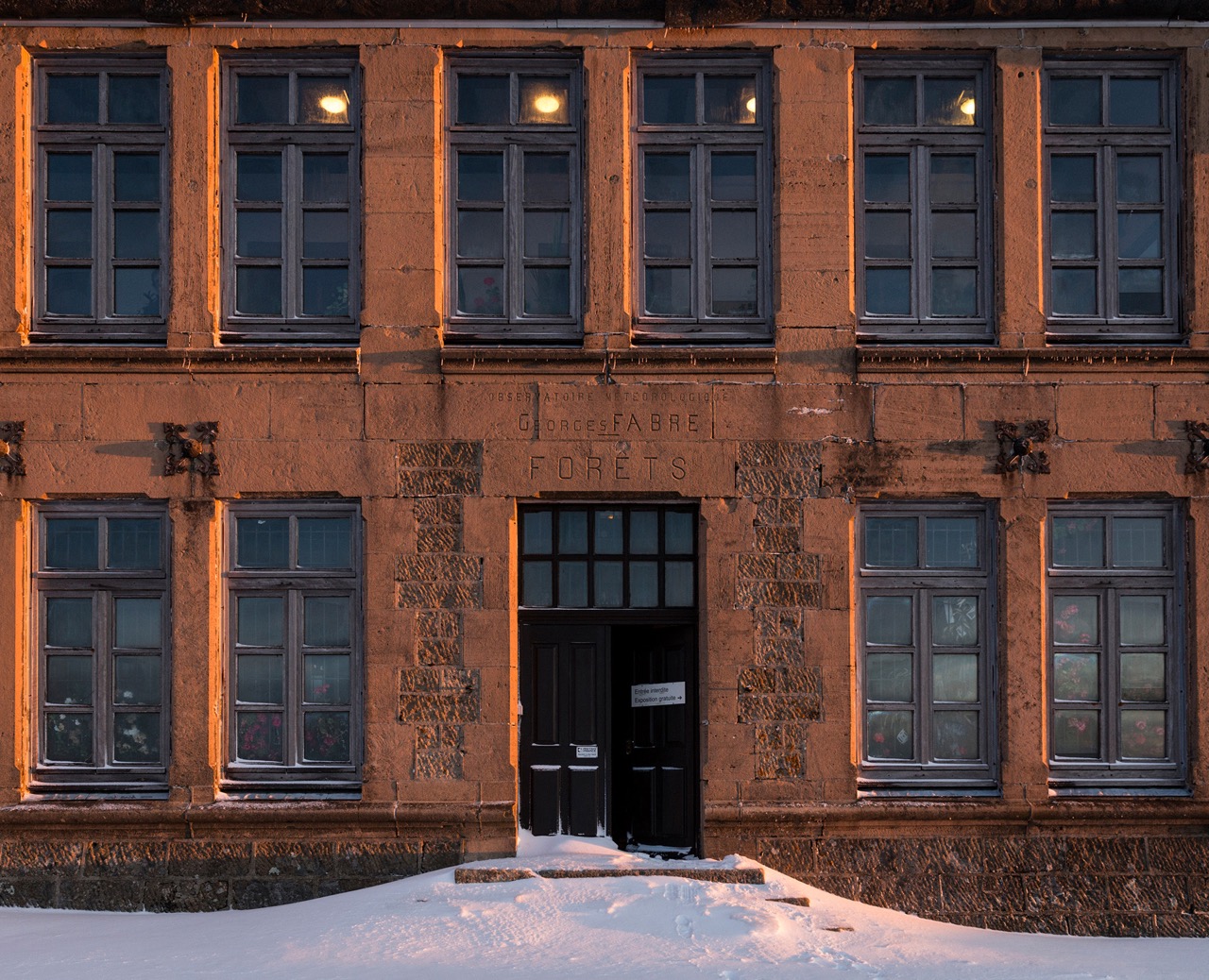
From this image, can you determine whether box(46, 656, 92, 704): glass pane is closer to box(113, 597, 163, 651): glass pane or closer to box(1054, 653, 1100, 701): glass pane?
box(113, 597, 163, 651): glass pane

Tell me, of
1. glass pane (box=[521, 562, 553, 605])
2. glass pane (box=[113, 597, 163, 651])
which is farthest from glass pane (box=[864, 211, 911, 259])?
glass pane (box=[113, 597, 163, 651])

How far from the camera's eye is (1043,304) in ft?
32.5

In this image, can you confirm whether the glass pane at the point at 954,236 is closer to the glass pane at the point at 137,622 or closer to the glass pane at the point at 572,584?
the glass pane at the point at 572,584

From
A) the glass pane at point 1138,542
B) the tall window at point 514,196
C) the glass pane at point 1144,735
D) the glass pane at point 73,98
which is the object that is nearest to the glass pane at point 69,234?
the glass pane at point 73,98

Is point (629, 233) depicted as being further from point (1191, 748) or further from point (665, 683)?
point (1191, 748)

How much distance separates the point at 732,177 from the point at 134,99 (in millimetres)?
4944

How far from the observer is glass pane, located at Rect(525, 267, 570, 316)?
995cm

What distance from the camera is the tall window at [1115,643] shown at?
383 inches

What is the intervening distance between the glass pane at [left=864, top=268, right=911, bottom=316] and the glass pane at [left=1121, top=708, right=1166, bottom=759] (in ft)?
12.2

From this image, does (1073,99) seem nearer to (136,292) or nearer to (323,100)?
(323,100)

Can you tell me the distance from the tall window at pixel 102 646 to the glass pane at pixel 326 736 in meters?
1.13

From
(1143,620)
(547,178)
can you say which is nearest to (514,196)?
(547,178)

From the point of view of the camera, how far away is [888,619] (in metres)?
9.84

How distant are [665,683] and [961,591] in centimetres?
252
